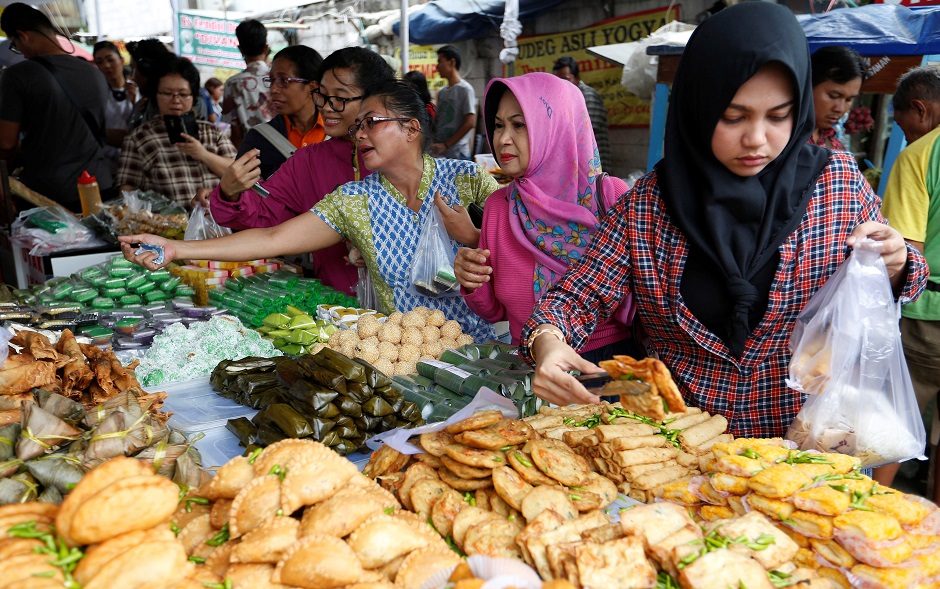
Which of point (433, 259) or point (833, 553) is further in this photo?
point (433, 259)

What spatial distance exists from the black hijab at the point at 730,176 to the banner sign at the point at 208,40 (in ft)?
34.7

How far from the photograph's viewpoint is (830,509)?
144 cm

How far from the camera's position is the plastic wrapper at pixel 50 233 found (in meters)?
4.94

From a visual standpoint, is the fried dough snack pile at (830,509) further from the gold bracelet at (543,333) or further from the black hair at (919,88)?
the black hair at (919,88)

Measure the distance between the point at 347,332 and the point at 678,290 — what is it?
1.52 meters

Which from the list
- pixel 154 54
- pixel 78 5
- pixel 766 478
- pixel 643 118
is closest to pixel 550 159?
pixel 766 478

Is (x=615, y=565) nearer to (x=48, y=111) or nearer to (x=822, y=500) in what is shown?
(x=822, y=500)

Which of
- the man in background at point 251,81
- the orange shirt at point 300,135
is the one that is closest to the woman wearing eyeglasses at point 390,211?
the orange shirt at point 300,135

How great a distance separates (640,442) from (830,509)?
1.75 ft

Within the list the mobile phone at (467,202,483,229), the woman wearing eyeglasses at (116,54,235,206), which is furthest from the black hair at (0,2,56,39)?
the mobile phone at (467,202,483,229)

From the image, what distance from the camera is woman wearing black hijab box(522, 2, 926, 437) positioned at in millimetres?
1819

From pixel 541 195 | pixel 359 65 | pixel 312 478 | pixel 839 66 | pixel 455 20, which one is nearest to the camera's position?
pixel 312 478

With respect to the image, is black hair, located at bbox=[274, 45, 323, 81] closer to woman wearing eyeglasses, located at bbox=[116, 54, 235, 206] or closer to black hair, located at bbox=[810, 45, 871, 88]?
woman wearing eyeglasses, located at bbox=[116, 54, 235, 206]

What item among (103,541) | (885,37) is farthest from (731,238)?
(885,37)
